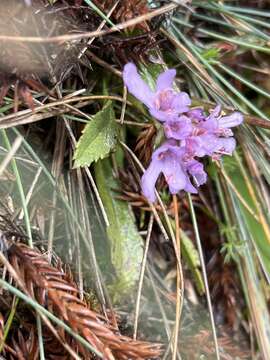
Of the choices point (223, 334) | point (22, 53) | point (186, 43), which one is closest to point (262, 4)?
point (186, 43)

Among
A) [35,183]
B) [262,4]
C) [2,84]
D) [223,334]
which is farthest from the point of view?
[262,4]

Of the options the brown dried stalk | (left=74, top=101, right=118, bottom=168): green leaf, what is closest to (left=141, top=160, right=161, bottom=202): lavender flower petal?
(left=74, top=101, right=118, bottom=168): green leaf

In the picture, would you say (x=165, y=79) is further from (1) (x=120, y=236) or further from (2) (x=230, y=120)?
(1) (x=120, y=236)

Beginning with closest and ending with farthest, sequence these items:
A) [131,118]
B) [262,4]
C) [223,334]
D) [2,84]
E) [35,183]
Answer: [2,84]
[35,183]
[131,118]
[223,334]
[262,4]

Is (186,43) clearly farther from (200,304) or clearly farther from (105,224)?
(200,304)

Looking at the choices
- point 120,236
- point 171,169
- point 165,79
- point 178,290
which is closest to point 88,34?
point 165,79

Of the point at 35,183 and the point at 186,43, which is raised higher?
the point at 186,43

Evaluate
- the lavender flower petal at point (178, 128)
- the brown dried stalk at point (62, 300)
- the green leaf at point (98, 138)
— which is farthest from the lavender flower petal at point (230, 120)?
the brown dried stalk at point (62, 300)
